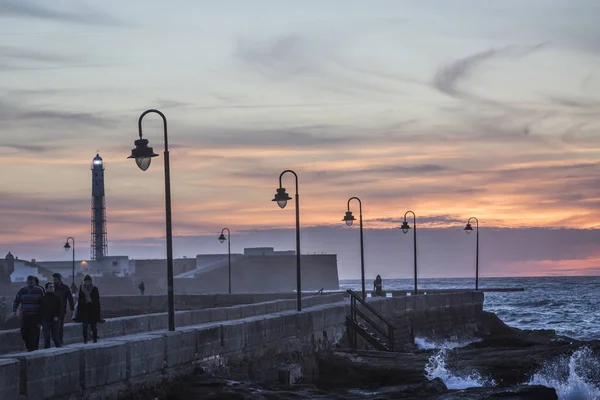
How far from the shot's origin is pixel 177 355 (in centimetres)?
1928

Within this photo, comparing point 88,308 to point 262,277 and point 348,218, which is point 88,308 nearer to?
point 348,218

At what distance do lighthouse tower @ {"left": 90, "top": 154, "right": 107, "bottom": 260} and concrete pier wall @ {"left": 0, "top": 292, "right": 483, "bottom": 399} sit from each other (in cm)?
8542

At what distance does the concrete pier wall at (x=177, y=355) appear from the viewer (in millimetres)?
14656

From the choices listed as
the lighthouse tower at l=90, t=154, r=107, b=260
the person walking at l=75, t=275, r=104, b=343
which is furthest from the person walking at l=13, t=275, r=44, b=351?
the lighthouse tower at l=90, t=154, r=107, b=260

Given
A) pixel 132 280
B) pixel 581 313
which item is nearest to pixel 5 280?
pixel 132 280

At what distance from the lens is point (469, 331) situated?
2104 inches

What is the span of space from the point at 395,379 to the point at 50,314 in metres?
9.12

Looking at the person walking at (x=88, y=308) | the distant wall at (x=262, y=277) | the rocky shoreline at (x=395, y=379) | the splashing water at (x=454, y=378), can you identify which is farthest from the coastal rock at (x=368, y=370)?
the distant wall at (x=262, y=277)

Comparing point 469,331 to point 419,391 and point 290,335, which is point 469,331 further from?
point 419,391

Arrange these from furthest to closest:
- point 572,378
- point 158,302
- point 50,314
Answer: point 158,302 → point 572,378 → point 50,314

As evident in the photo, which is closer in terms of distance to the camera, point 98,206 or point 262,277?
point 98,206

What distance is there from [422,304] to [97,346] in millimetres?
32658

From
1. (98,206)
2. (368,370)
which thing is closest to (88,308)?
(368,370)

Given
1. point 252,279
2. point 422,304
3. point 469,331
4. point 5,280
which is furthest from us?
point 252,279
